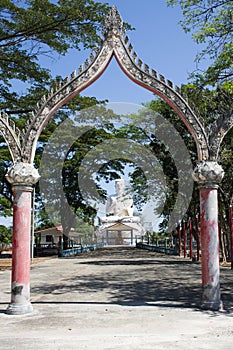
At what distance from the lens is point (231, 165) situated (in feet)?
65.9

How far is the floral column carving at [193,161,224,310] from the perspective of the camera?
25.1 ft

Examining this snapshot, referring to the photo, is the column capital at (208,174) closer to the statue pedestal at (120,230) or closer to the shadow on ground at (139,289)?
the shadow on ground at (139,289)

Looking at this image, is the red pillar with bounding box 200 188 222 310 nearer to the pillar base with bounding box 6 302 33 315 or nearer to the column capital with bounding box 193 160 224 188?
the column capital with bounding box 193 160 224 188

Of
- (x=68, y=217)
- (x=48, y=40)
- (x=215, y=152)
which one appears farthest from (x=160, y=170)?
(x=215, y=152)

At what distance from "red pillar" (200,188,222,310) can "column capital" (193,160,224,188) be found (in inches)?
5.4

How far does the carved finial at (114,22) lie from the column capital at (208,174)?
3150 mm

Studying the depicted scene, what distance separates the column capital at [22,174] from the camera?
7867 millimetres

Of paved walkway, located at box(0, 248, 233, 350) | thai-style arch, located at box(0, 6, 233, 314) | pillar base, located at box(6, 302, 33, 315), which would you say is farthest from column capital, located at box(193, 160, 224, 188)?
pillar base, located at box(6, 302, 33, 315)

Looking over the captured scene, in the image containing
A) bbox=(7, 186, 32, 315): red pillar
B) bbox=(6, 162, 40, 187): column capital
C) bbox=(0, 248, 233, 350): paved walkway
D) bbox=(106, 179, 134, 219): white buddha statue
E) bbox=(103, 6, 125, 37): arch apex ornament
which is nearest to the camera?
bbox=(0, 248, 233, 350): paved walkway

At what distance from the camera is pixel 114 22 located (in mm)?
8359

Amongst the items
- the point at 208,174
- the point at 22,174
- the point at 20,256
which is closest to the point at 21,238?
the point at 20,256

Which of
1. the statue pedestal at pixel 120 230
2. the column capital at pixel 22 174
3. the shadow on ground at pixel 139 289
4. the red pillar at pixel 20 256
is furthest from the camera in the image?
the statue pedestal at pixel 120 230

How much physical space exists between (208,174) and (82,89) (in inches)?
118

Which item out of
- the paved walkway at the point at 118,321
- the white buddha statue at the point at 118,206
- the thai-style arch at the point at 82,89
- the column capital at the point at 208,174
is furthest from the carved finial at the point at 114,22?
the white buddha statue at the point at 118,206
